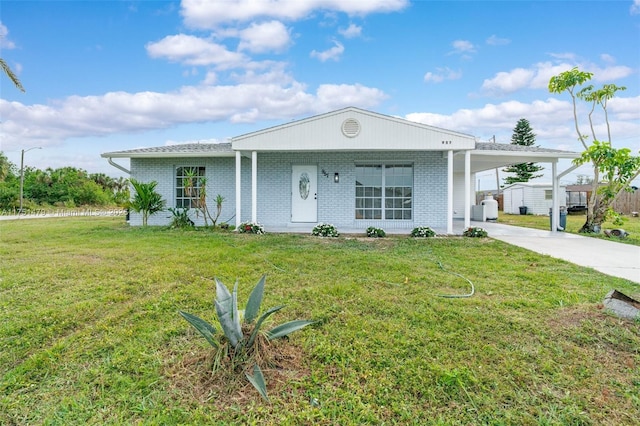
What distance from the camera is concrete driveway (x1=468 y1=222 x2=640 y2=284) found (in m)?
5.28

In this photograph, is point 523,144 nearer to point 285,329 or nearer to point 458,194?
point 458,194

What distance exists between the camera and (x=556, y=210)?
34.2ft

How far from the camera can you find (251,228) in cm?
929

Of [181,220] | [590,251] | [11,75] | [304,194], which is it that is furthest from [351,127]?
[11,75]

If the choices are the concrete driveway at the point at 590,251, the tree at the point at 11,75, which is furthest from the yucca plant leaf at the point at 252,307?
the tree at the point at 11,75

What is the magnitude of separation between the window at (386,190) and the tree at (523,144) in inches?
907

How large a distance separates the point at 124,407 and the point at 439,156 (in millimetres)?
10323

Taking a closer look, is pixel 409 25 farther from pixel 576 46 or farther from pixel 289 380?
pixel 289 380

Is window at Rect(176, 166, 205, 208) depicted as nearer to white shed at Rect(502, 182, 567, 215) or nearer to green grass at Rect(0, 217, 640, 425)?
green grass at Rect(0, 217, 640, 425)

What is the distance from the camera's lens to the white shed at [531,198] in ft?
66.2

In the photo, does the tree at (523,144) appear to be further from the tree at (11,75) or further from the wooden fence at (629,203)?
the tree at (11,75)

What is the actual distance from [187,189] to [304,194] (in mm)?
3893

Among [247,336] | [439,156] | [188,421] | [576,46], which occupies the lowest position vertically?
[188,421]

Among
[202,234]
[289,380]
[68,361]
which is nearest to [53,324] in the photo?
[68,361]
